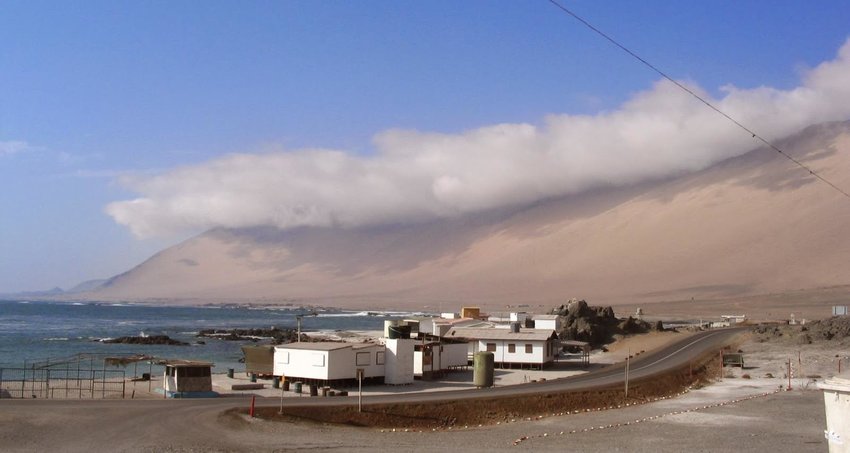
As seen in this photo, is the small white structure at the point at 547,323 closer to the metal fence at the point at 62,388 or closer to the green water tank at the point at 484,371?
the green water tank at the point at 484,371

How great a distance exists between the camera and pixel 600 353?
58906mm

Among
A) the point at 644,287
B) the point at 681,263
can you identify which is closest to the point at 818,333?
the point at 644,287

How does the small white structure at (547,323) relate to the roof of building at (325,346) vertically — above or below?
above

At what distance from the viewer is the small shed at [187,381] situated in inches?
1234

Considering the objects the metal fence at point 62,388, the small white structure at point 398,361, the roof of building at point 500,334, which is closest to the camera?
the metal fence at point 62,388

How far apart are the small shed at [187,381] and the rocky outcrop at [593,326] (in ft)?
118

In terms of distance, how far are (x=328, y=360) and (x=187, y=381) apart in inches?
229

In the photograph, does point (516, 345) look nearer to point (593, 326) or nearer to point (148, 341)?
point (593, 326)

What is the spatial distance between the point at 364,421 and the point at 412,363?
33.9ft

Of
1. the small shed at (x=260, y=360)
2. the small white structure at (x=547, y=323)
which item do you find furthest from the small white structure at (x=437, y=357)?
the small white structure at (x=547, y=323)

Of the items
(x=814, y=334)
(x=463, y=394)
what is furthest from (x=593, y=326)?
(x=463, y=394)

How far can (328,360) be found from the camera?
3459cm

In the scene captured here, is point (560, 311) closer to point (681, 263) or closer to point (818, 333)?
point (818, 333)

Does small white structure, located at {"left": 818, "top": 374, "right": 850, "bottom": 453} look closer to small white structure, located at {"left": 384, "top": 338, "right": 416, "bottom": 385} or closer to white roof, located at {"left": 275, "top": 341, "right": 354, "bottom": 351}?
white roof, located at {"left": 275, "top": 341, "right": 354, "bottom": 351}
